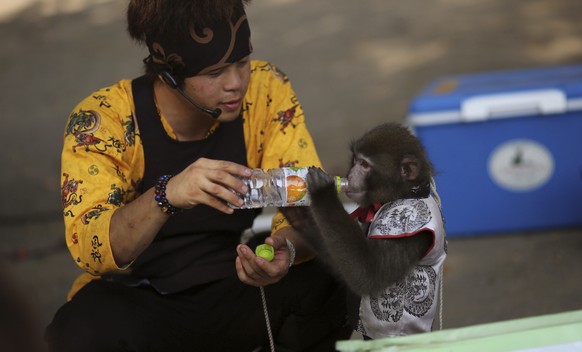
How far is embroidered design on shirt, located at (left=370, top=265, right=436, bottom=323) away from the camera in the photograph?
229 centimetres

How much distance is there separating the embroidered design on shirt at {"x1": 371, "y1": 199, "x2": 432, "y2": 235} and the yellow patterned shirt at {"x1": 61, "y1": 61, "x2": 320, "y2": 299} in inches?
18.3

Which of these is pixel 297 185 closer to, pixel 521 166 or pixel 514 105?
pixel 514 105

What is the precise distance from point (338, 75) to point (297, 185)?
179 inches

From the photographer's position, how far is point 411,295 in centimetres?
229

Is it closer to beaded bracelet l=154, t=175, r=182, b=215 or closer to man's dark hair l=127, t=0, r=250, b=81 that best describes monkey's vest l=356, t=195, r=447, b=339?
beaded bracelet l=154, t=175, r=182, b=215

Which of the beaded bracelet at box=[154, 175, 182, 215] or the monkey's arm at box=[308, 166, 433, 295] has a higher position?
the beaded bracelet at box=[154, 175, 182, 215]

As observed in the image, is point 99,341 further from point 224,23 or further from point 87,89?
point 87,89

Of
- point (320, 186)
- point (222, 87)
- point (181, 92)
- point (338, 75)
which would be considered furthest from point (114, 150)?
point (338, 75)

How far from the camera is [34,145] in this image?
20.3 feet

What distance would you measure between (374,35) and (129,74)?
2.06 m

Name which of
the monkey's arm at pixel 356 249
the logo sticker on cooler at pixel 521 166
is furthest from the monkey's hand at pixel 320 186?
the logo sticker on cooler at pixel 521 166

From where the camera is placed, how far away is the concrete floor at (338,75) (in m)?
4.19

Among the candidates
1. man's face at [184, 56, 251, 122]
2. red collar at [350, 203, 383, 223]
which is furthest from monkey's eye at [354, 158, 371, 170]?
man's face at [184, 56, 251, 122]

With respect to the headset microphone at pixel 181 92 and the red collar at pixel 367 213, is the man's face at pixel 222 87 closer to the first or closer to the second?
the headset microphone at pixel 181 92
